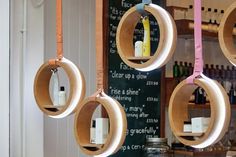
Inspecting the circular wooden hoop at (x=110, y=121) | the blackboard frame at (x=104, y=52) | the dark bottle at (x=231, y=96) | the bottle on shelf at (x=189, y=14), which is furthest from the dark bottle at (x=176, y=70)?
the circular wooden hoop at (x=110, y=121)

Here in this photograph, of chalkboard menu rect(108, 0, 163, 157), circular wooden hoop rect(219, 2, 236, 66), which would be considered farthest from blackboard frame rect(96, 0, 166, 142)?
circular wooden hoop rect(219, 2, 236, 66)

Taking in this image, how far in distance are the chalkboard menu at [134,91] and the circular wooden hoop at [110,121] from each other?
57.6 inches

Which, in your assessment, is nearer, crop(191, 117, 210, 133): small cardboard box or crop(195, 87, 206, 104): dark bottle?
crop(191, 117, 210, 133): small cardboard box

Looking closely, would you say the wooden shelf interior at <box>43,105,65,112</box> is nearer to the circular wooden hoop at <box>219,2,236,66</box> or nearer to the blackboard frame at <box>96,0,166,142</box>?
the blackboard frame at <box>96,0,166,142</box>

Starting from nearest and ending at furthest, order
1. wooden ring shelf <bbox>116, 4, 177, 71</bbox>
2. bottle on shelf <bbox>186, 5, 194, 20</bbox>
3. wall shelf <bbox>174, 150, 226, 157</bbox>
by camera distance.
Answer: wooden ring shelf <bbox>116, 4, 177, 71</bbox>, wall shelf <bbox>174, 150, 226, 157</bbox>, bottle on shelf <bbox>186, 5, 194, 20</bbox>

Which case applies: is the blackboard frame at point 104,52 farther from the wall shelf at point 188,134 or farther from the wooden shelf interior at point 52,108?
the wall shelf at point 188,134

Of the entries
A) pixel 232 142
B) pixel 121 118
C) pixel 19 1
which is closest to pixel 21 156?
pixel 19 1

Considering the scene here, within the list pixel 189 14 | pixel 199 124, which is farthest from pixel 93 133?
pixel 189 14

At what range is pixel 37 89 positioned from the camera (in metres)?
2.31

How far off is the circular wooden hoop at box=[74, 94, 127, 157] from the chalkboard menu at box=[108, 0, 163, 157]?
4.80 feet

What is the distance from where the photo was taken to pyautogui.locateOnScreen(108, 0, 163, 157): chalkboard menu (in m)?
3.44

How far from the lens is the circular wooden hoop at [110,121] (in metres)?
1.80

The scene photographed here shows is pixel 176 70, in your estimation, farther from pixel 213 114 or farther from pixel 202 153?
pixel 213 114

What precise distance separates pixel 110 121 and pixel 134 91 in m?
1.80
